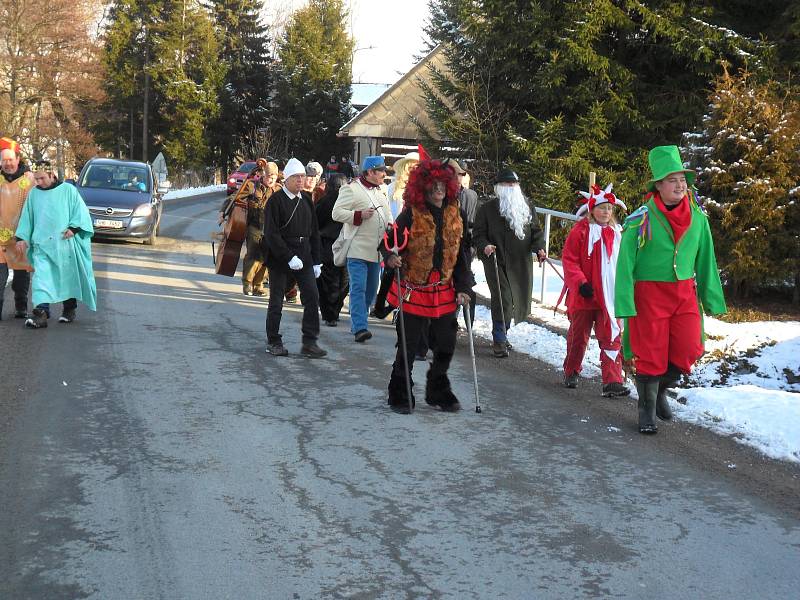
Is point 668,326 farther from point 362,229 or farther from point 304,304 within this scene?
point 362,229

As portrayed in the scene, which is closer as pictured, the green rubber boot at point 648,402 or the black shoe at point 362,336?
the green rubber boot at point 648,402

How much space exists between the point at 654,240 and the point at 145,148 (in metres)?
58.9

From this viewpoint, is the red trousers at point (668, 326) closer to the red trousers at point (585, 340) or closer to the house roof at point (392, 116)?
the red trousers at point (585, 340)

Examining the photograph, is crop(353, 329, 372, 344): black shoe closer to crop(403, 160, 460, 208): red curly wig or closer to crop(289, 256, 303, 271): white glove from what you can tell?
crop(289, 256, 303, 271): white glove

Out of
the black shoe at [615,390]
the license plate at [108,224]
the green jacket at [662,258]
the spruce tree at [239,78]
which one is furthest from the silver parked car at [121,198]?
the spruce tree at [239,78]

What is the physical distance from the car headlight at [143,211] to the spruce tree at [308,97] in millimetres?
38080

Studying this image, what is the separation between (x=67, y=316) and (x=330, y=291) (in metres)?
2.96

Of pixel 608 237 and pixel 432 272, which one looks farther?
pixel 608 237

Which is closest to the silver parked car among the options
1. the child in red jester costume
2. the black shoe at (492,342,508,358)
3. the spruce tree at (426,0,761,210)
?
the spruce tree at (426,0,761,210)

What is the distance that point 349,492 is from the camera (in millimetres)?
5387

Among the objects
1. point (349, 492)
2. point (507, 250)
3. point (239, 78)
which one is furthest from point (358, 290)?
point (239, 78)

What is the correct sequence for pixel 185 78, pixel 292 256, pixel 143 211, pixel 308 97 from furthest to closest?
pixel 185 78, pixel 308 97, pixel 143 211, pixel 292 256

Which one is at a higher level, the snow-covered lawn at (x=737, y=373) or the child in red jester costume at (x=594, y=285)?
the child in red jester costume at (x=594, y=285)

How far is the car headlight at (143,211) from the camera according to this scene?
20.1 metres
